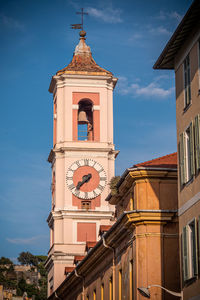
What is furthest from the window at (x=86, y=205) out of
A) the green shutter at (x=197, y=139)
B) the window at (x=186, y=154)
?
the green shutter at (x=197, y=139)

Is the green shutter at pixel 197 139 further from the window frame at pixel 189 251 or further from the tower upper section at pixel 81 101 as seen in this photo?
the tower upper section at pixel 81 101

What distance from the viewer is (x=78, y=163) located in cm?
6047

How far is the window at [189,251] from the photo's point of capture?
25597 mm

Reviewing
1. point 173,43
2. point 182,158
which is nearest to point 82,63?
point 173,43

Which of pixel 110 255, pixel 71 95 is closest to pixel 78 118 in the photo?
pixel 71 95

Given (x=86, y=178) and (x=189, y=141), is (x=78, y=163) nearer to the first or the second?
(x=86, y=178)

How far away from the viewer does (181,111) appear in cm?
2781

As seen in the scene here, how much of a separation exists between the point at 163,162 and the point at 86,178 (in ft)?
87.5

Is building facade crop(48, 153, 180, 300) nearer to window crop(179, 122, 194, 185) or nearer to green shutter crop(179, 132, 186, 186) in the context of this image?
green shutter crop(179, 132, 186, 186)

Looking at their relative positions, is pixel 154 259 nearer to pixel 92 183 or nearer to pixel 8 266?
pixel 92 183

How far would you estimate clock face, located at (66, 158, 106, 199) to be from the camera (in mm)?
59969

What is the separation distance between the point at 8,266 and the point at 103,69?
129621mm

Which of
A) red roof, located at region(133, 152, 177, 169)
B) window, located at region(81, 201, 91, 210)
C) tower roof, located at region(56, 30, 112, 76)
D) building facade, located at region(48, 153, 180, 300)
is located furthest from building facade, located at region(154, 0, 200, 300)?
tower roof, located at region(56, 30, 112, 76)

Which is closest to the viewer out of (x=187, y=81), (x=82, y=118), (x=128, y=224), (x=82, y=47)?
(x=187, y=81)
